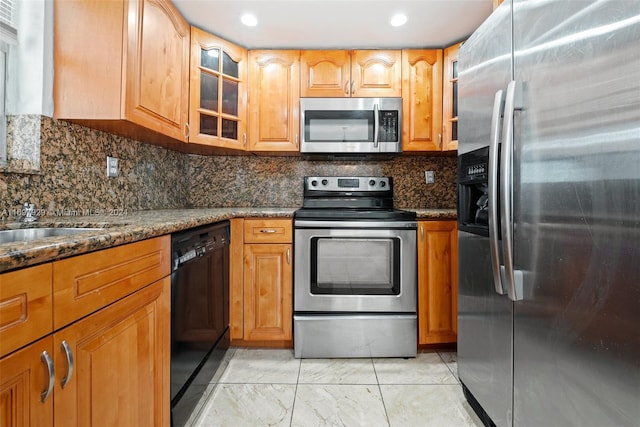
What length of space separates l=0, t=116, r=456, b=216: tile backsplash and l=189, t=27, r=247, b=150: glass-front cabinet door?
14.7 inches

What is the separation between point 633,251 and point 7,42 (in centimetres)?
222

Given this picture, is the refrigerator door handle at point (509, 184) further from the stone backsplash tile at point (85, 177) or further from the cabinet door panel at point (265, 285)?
the stone backsplash tile at point (85, 177)

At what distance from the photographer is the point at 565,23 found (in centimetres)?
87

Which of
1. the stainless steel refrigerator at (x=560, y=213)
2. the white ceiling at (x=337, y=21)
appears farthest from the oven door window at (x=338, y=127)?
the stainless steel refrigerator at (x=560, y=213)

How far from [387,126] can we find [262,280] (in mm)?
1401

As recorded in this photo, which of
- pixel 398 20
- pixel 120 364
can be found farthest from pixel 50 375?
pixel 398 20

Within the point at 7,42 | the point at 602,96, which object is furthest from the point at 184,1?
the point at 602,96

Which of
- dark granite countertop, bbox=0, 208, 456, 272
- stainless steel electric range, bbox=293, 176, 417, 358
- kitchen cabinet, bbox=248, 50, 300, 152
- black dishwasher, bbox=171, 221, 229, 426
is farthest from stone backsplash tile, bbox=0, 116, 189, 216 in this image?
stainless steel electric range, bbox=293, 176, 417, 358

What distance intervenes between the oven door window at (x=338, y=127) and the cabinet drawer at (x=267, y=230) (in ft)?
2.26

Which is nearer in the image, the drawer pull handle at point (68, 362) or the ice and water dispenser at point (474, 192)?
the drawer pull handle at point (68, 362)

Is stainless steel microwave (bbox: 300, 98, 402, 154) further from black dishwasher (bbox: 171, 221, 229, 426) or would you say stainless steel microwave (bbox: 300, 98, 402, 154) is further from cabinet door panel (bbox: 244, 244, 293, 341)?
black dishwasher (bbox: 171, 221, 229, 426)

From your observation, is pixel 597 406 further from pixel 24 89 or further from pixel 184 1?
pixel 184 1

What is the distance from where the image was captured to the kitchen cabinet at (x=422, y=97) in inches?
94.0

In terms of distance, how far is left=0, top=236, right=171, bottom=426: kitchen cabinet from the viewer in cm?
62
